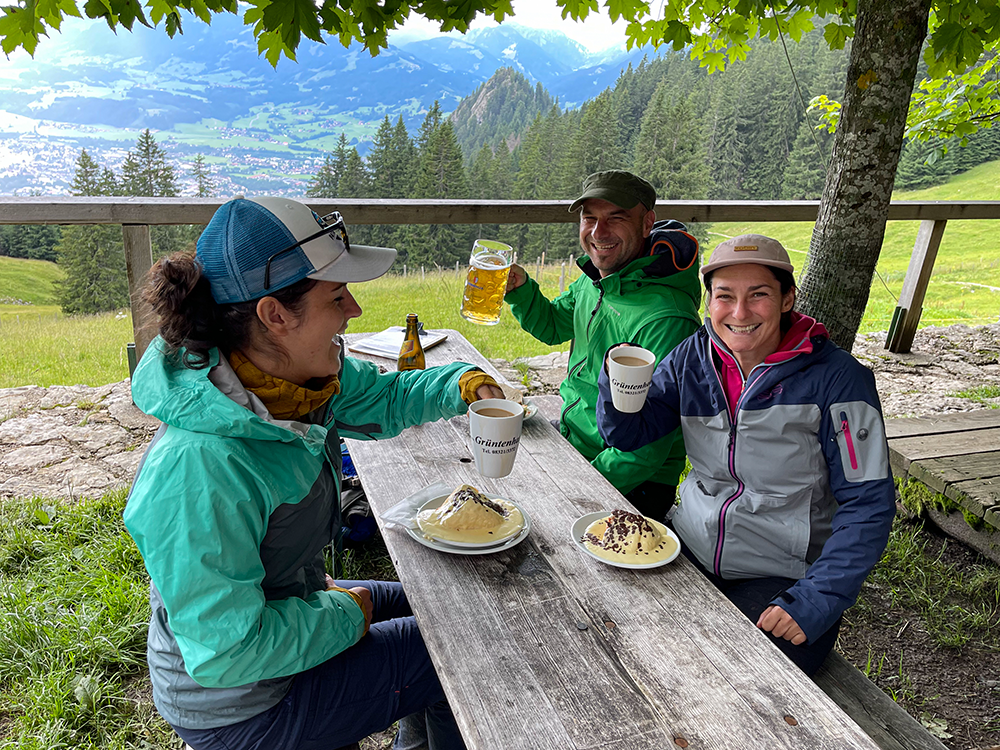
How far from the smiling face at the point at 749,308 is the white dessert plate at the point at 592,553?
0.69 meters

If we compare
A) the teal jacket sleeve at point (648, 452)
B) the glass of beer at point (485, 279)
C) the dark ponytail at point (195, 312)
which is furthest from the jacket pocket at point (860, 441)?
the dark ponytail at point (195, 312)

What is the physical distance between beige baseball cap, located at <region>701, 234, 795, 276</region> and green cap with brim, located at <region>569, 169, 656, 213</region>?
723 mm

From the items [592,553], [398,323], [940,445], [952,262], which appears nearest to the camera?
[592,553]

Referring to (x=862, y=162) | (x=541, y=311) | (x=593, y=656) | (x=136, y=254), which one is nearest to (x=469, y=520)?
(x=593, y=656)

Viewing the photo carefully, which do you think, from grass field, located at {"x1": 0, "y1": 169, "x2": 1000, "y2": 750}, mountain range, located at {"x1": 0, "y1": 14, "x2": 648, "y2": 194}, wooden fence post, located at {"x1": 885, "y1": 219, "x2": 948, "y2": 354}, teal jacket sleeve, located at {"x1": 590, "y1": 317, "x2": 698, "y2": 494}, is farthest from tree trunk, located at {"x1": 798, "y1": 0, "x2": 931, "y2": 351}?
mountain range, located at {"x1": 0, "y1": 14, "x2": 648, "y2": 194}

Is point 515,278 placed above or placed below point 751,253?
below

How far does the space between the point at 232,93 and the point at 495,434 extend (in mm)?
92320

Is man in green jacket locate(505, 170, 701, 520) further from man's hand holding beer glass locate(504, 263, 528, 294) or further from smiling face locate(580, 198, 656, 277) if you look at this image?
man's hand holding beer glass locate(504, 263, 528, 294)

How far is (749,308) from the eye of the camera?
2039 millimetres

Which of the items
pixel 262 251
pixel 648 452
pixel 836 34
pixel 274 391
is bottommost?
pixel 648 452

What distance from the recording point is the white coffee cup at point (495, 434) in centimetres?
157

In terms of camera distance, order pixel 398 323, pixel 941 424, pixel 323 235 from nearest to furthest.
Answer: pixel 323 235
pixel 941 424
pixel 398 323

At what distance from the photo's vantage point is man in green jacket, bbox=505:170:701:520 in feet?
8.40

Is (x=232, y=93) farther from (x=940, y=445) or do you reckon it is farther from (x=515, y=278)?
(x=940, y=445)
